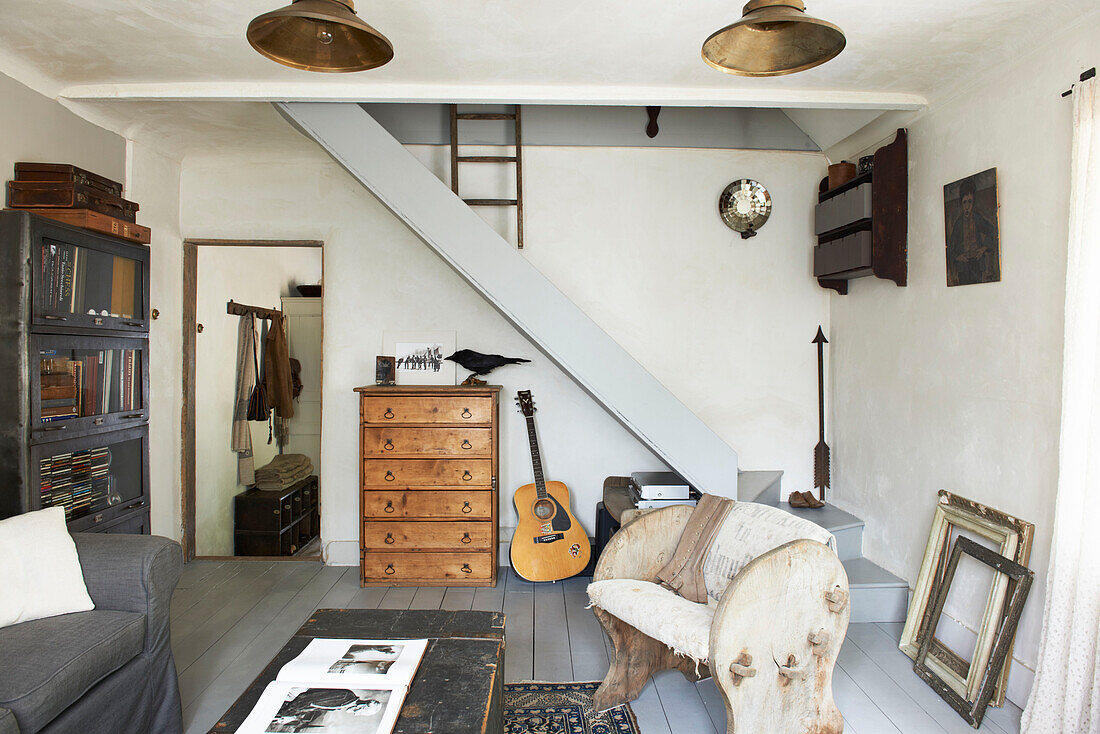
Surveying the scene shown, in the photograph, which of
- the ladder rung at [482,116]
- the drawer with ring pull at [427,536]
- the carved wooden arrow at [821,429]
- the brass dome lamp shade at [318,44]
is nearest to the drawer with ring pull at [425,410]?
the drawer with ring pull at [427,536]

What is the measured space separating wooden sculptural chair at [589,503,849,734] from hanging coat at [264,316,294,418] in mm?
3700

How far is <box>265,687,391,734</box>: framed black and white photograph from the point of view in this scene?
1.48m

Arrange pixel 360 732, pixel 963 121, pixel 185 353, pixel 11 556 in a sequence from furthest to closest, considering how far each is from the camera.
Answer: pixel 185 353 < pixel 963 121 < pixel 11 556 < pixel 360 732

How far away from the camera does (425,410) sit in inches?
147

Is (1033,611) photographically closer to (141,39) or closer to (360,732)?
(360,732)

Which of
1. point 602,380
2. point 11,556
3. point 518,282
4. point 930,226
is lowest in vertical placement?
point 11,556

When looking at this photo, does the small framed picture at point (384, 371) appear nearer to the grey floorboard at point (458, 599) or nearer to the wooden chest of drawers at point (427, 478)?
the wooden chest of drawers at point (427, 478)

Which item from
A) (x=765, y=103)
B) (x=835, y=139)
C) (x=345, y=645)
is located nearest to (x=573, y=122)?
(x=765, y=103)

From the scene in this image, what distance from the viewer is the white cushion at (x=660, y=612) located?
2023 millimetres

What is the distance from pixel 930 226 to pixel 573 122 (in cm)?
213

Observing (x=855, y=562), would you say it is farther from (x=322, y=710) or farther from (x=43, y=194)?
(x=43, y=194)

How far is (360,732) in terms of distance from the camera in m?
1.47

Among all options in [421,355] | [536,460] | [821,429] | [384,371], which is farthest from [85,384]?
[821,429]

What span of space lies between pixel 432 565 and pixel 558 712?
1.53 m
